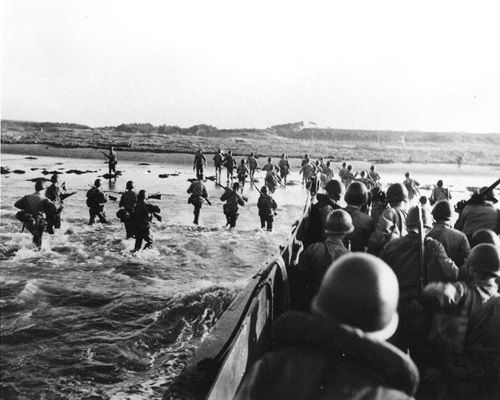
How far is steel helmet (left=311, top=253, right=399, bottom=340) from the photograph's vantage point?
72.1 inches

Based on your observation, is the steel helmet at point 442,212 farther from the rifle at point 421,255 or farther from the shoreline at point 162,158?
the shoreline at point 162,158

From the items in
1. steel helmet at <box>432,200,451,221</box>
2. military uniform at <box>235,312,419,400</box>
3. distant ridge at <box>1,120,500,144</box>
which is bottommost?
military uniform at <box>235,312,419,400</box>

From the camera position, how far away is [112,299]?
8.38 m

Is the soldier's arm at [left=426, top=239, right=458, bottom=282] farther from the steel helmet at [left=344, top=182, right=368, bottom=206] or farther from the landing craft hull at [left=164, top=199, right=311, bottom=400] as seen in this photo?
the steel helmet at [left=344, top=182, right=368, bottom=206]

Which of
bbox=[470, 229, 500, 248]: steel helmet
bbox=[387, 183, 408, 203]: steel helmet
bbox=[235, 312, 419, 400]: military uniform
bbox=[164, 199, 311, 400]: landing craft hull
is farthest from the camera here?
bbox=[387, 183, 408, 203]: steel helmet

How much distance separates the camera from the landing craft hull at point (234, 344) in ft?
9.79

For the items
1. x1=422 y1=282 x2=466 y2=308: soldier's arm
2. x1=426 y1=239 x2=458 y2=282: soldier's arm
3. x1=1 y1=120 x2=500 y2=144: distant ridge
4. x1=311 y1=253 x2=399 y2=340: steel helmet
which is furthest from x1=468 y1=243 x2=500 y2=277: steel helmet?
x1=1 y1=120 x2=500 y2=144: distant ridge

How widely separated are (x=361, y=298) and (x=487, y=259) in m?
1.89

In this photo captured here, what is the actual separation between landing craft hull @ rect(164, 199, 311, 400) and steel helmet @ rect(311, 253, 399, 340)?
1199 mm

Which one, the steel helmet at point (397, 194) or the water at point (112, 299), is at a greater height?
the steel helmet at point (397, 194)

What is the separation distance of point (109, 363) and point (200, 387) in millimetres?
3601

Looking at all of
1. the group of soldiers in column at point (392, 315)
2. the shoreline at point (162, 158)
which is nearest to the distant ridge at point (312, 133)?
the shoreline at point (162, 158)

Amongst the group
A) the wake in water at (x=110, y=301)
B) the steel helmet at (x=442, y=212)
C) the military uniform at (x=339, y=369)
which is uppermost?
the steel helmet at (x=442, y=212)

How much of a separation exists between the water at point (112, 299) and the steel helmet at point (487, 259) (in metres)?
3.64
